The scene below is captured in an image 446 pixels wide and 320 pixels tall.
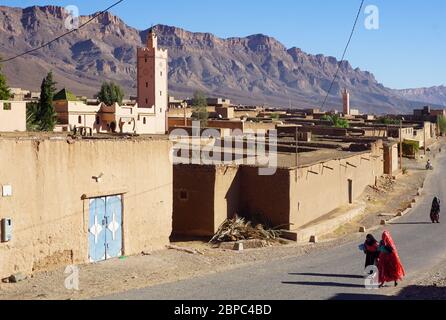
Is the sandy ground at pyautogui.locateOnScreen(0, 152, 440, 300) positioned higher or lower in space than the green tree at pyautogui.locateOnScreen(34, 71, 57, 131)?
lower

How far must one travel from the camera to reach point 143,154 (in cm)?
1534

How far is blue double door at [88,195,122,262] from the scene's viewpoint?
45.5ft

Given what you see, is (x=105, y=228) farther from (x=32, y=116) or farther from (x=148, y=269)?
(x=32, y=116)

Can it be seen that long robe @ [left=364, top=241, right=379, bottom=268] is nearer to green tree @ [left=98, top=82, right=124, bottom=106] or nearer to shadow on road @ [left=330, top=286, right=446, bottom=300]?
shadow on road @ [left=330, top=286, right=446, bottom=300]

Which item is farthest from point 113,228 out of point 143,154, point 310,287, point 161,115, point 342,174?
point 161,115

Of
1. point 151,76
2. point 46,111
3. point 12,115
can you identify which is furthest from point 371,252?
point 151,76

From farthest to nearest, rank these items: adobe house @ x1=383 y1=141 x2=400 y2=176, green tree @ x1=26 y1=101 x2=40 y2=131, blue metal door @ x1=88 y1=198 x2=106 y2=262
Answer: adobe house @ x1=383 y1=141 x2=400 y2=176 → green tree @ x1=26 y1=101 x2=40 y2=131 → blue metal door @ x1=88 y1=198 x2=106 y2=262

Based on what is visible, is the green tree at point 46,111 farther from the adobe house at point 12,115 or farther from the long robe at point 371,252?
the long robe at point 371,252

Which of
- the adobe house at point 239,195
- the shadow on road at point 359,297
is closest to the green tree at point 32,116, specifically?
the adobe house at point 239,195

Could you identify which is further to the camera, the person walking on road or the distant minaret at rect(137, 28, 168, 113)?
the distant minaret at rect(137, 28, 168, 113)

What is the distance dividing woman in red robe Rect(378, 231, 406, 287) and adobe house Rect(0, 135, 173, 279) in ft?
19.6

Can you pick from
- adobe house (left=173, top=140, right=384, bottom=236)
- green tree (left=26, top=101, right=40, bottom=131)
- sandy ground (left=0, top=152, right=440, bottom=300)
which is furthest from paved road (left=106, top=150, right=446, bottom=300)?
green tree (left=26, top=101, right=40, bottom=131)

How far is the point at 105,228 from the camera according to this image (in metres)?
14.2
